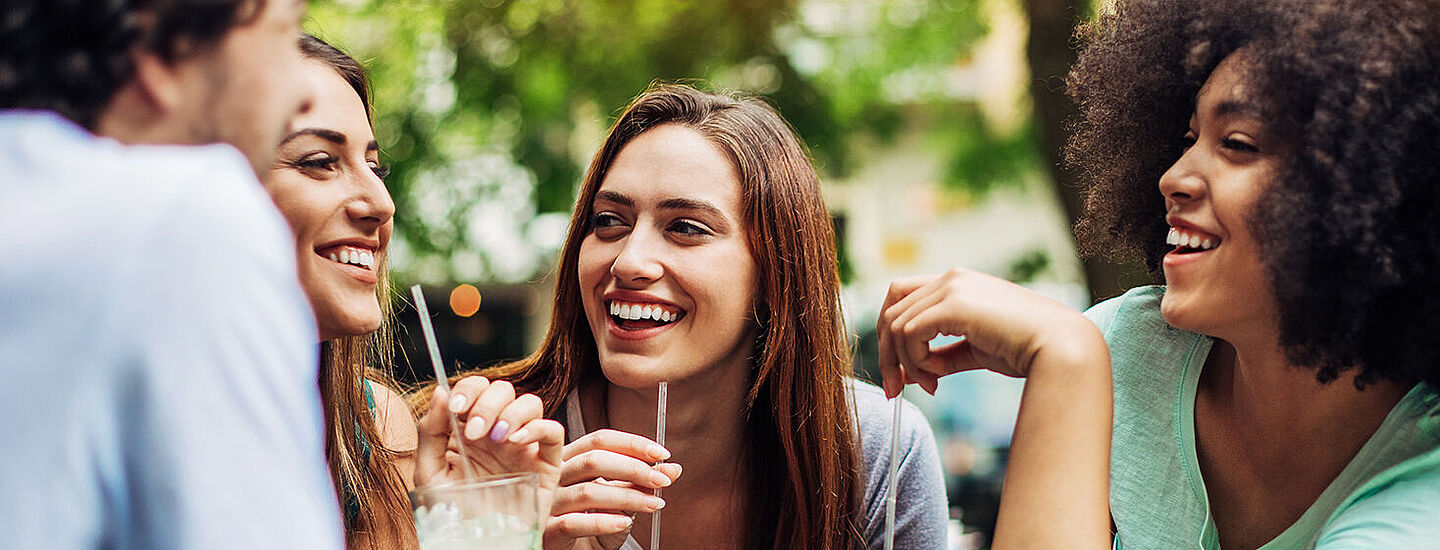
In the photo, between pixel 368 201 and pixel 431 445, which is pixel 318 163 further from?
pixel 431 445

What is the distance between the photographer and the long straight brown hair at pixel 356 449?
235 cm

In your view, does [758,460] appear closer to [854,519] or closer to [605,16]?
[854,519]

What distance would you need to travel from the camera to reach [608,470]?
1.90 m

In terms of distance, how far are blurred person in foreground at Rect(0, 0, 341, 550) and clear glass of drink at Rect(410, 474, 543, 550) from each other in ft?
1.49

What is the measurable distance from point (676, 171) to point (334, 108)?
0.77 meters

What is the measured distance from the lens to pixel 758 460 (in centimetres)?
272

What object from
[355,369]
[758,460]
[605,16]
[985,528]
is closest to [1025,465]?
[758,460]

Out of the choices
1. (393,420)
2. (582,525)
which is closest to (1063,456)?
(582,525)

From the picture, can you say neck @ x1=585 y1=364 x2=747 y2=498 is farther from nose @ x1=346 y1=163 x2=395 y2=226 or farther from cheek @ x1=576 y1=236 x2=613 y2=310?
nose @ x1=346 y1=163 x2=395 y2=226

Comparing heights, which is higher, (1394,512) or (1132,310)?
(1132,310)

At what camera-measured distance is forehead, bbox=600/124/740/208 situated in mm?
2521

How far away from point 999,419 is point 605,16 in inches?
203

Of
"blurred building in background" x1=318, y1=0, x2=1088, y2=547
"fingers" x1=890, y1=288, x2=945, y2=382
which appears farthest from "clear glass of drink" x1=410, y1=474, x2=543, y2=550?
"blurred building in background" x1=318, y1=0, x2=1088, y2=547

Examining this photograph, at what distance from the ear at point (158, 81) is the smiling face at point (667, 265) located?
4.83ft
